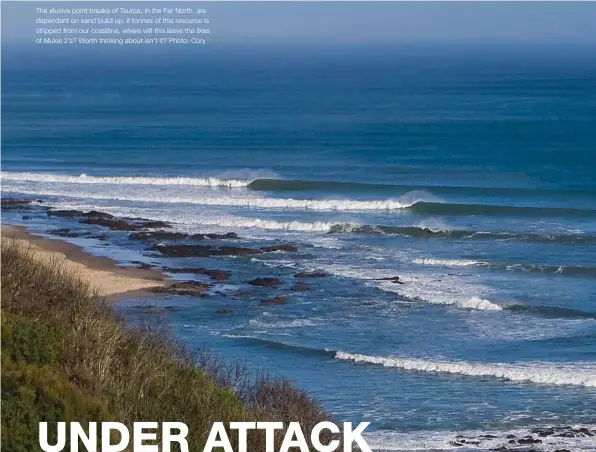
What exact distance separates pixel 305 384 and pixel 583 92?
279ft

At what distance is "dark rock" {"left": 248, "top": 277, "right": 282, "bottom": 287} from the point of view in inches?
1188

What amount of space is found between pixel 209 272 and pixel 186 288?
206cm

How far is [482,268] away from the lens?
32.9 m

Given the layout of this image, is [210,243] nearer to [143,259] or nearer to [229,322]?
[143,259]

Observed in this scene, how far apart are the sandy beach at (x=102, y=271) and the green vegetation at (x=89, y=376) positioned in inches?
467

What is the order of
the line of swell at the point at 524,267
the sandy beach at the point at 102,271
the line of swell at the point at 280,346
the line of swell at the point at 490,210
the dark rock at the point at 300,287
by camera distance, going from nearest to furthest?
the line of swell at the point at 280,346 → the sandy beach at the point at 102,271 → the dark rock at the point at 300,287 → the line of swell at the point at 524,267 → the line of swell at the point at 490,210

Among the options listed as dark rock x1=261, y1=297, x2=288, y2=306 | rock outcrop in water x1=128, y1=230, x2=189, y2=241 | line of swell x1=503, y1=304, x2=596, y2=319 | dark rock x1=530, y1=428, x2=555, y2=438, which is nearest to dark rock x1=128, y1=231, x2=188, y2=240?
rock outcrop in water x1=128, y1=230, x2=189, y2=241

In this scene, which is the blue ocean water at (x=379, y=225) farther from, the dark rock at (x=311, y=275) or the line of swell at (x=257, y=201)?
the dark rock at (x=311, y=275)

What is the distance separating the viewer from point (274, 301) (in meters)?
28.4

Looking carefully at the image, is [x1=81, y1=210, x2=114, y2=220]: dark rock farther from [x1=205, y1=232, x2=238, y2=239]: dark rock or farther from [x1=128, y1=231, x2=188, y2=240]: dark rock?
[x1=205, y1=232, x2=238, y2=239]: dark rock

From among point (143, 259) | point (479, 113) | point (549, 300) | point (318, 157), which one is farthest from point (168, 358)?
point (479, 113)

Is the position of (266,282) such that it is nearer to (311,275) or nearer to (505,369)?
(311,275)

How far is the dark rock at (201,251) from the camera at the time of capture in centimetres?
3425

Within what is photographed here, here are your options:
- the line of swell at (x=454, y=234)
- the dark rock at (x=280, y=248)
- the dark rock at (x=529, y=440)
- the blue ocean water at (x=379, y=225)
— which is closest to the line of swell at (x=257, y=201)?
the blue ocean water at (x=379, y=225)
